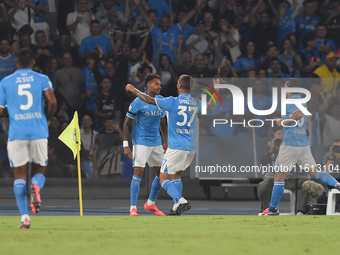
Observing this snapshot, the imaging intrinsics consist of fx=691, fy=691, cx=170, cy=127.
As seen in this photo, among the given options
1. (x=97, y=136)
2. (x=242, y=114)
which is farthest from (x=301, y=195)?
(x=97, y=136)

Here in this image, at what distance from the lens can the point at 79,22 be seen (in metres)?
18.8

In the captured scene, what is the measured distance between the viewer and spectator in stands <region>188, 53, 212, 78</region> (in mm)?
17953

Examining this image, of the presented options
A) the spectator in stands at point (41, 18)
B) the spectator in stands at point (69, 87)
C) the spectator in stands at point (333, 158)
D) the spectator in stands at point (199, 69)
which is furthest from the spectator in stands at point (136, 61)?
the spectator in stands at point (333, 158)

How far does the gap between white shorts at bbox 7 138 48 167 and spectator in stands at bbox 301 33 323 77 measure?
447 inches

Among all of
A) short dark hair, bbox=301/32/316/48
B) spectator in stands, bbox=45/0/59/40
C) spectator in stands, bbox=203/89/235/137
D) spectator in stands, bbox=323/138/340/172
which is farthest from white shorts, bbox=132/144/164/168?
short dark hair, bbox=301/32/316/48

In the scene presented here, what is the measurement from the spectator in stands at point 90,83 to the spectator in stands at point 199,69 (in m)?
2.53

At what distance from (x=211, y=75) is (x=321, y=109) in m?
3.25

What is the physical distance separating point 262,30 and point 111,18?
4.17 metres

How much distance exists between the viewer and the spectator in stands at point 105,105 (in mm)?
17531

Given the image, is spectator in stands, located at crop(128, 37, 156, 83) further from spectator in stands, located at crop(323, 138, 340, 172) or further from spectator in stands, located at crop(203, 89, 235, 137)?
spectator in stands, located at crop(323, 138, 340, 172)

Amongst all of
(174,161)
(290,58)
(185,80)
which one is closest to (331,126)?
(290,58)

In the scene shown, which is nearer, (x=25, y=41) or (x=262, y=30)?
(x=25, y=41)

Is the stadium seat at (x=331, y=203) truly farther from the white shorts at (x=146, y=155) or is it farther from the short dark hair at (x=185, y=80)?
the short dark hair at (x=185, y=80)
